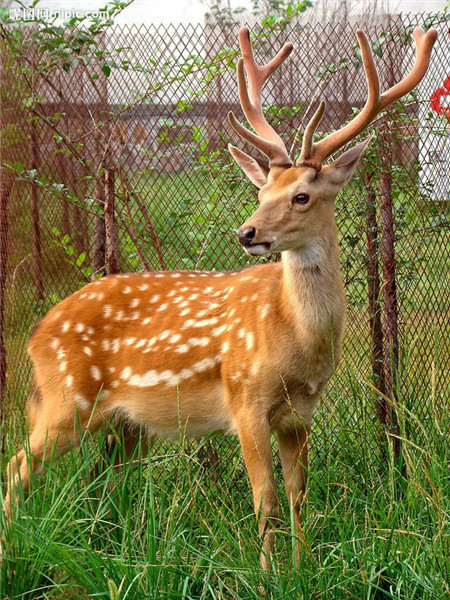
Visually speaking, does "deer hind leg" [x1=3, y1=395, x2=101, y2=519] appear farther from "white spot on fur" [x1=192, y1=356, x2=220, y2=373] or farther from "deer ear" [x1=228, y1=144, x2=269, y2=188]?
"deer ear" [x1=228, y1=144, x2=269, y2=188]

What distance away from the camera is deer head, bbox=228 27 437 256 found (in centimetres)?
400

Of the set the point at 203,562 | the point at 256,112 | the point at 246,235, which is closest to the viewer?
the point at 203,562

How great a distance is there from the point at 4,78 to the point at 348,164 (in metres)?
3.04

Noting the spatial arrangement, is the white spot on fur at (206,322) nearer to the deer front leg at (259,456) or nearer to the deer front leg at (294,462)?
the deer front leg at (259,456)

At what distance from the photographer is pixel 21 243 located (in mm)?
6562

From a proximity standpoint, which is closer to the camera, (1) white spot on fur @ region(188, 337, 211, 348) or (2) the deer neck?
(2) the deer neck

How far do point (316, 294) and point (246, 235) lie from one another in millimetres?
516

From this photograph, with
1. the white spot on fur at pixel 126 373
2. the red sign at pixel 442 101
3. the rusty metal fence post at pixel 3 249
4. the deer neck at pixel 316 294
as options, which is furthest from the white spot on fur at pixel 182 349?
the red sign at pixel 442 101

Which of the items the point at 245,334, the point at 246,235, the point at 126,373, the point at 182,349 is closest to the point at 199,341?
the point at 182,349

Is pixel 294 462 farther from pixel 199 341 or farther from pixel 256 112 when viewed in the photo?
pixel 256 112

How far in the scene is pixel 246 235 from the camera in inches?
153

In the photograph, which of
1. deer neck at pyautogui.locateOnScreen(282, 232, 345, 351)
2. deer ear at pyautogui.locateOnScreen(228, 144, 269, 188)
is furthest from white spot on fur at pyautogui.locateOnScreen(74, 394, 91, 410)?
deer ear at pyautogui.locateOnScreen(228, 144, 269, 188)

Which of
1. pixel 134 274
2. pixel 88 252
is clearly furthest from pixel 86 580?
pixel 88 252

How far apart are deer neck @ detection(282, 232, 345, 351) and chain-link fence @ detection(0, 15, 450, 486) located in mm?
895
